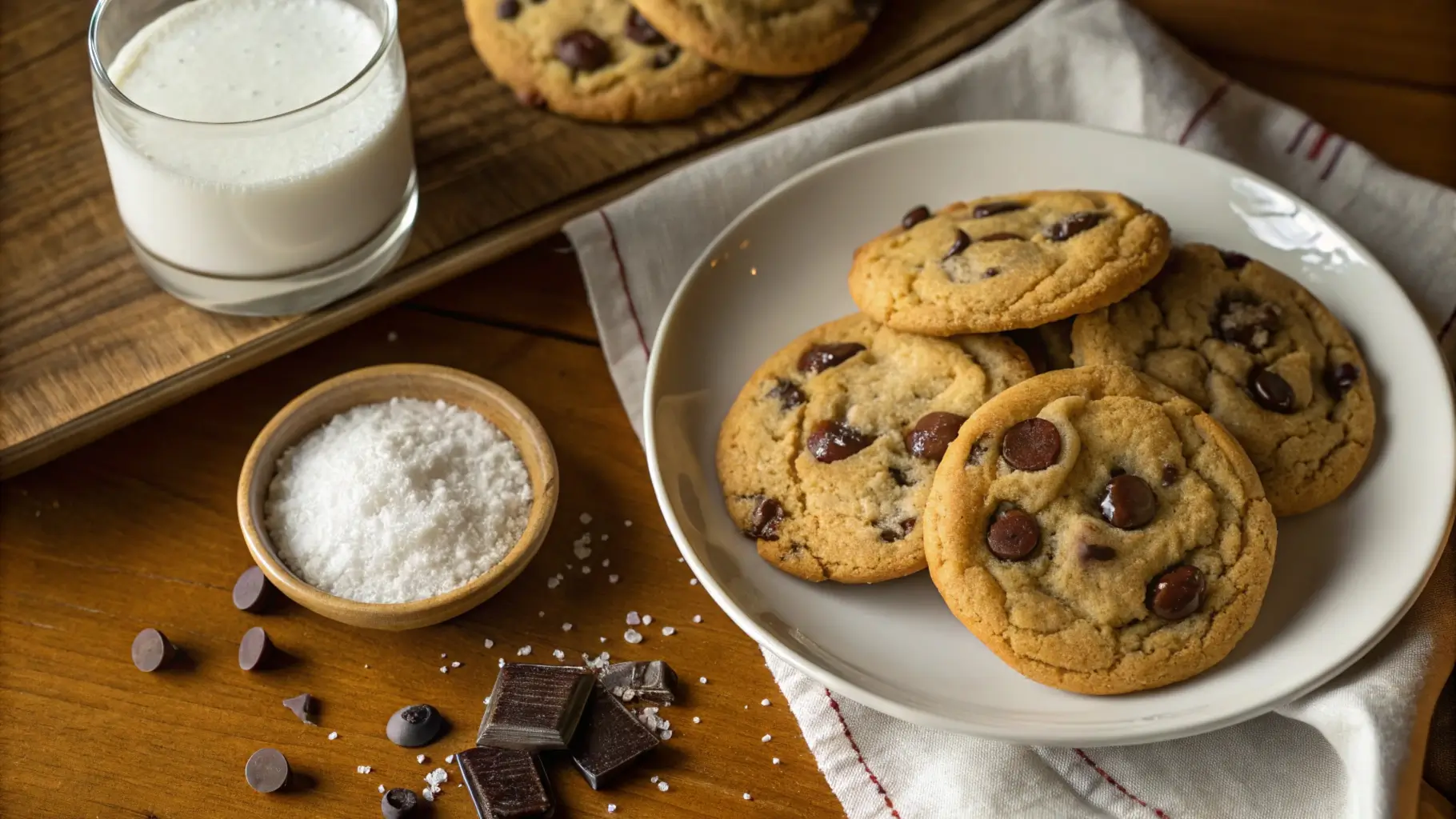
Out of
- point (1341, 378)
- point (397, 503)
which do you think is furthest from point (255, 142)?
point (1341, 378)

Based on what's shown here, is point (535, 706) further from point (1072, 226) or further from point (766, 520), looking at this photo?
point (1072, 226)

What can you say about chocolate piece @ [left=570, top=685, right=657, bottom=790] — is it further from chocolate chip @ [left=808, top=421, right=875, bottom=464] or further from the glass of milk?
the glass of milk

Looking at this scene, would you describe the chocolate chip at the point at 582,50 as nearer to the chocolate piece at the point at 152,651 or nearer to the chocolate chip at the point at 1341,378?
the chocolate piece at the point at 152,651

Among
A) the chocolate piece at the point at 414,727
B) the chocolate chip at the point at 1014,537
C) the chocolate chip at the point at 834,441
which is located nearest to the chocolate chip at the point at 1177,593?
the chocolate chip at the point at 1014,537

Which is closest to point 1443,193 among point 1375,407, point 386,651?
point 1375,407

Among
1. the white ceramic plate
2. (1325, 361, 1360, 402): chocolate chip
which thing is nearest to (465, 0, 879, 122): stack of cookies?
the white ceramic plate

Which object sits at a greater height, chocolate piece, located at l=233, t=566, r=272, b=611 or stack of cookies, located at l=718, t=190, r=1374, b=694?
stack of cookies, located at l=718, t=190, r=1374, b=694

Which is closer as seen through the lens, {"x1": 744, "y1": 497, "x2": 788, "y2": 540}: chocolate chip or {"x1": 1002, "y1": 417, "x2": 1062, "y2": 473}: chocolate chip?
{"x1": 1002, "y1": 417, "x2": 1062, "y2": 473}: chocolate chip

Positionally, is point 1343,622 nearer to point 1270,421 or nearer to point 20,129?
point 1270,421
